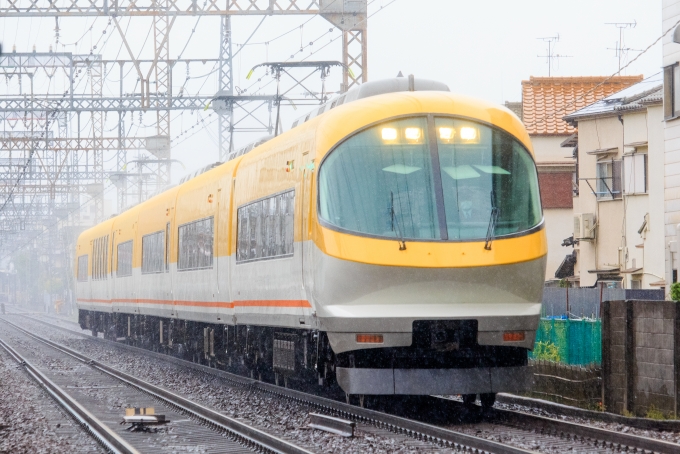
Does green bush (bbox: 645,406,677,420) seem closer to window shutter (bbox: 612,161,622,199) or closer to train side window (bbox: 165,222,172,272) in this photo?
train side window (bbox: 165,222,172,272)

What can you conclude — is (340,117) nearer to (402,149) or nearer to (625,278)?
(402,149)

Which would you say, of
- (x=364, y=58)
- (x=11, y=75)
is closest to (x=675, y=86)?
(x=364, y=58)

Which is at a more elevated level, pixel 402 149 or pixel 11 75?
pixel 11 75

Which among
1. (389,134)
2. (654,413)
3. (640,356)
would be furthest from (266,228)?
(654,413)

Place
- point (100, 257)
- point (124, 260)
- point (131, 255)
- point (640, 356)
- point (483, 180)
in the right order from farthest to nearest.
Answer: point (100, 257) → point (124, 260) → point (131, 255) → point (640, 356) → point (483, 180)

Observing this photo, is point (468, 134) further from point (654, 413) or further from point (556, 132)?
point (556, 132)

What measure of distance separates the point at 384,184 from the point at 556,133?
28999mm

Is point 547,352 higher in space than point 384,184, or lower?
lower

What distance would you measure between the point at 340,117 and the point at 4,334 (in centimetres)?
3223

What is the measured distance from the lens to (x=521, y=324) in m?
12.0

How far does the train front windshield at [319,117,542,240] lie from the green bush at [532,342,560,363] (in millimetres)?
4433

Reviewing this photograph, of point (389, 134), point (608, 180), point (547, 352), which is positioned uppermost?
point (608, 180)

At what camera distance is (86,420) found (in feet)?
44.1

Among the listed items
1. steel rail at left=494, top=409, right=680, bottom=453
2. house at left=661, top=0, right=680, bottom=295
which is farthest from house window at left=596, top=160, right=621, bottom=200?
steel rail at left=494, top=409, right=680, bottom=453
